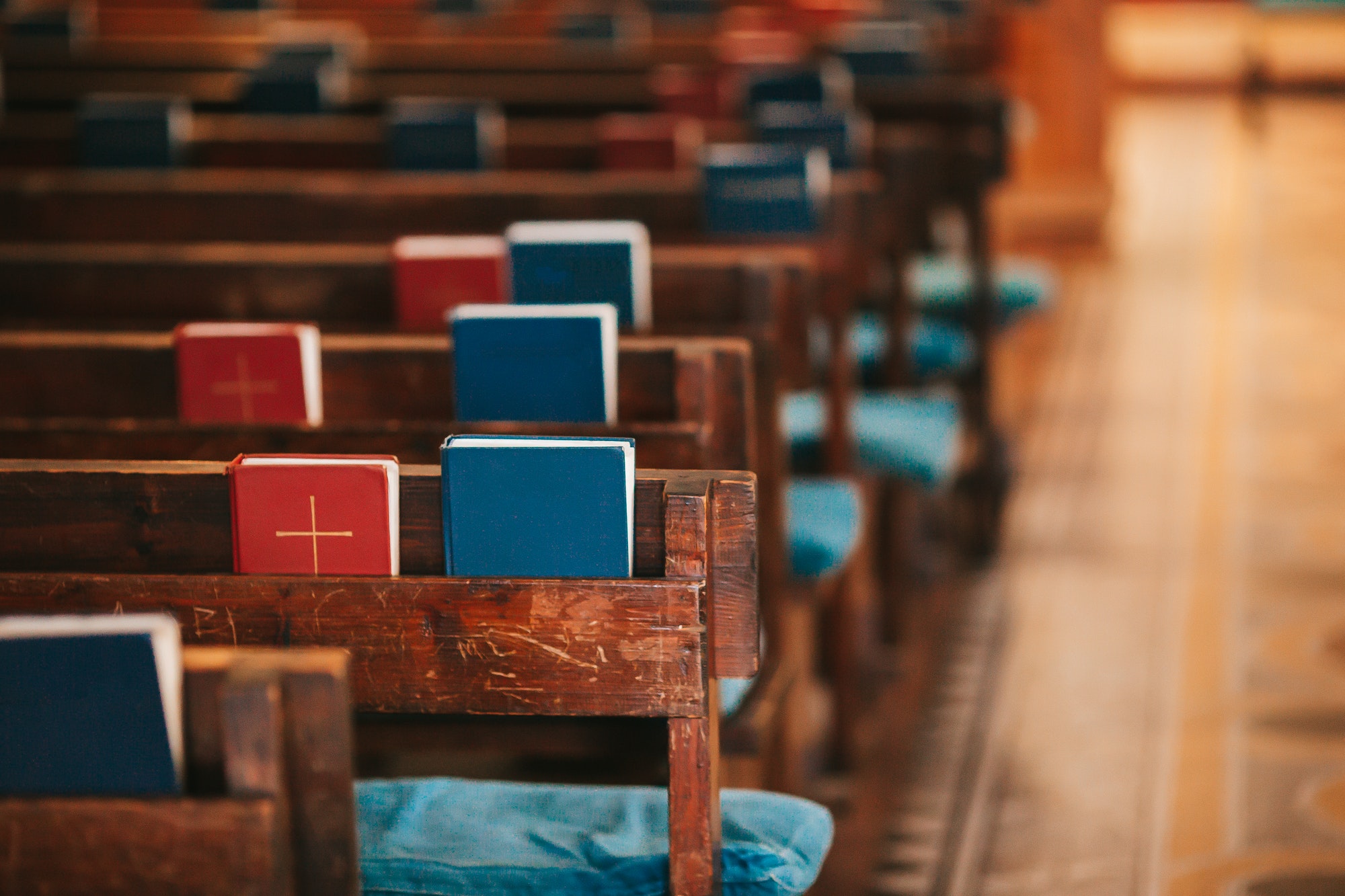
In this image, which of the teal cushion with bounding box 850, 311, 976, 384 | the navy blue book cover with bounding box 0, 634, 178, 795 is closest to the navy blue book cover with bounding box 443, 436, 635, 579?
the navy blue book cover with bounding box 0, 634, 178, 795

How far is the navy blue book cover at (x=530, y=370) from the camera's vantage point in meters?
2.01

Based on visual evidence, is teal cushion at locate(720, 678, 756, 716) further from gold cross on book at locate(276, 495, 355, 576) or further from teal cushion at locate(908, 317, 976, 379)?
teal cushion at locate(908, 317, 976, 379)

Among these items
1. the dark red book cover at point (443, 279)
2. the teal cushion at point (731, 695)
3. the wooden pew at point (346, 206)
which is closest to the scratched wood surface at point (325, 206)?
the wooden pew at point (346, 206)

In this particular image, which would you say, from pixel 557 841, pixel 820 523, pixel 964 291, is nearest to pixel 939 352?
pixel 964 291

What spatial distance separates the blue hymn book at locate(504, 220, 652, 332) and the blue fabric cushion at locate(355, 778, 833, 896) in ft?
2.84

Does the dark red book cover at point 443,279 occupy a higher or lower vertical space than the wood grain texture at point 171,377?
higher

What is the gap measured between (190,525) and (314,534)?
127mm

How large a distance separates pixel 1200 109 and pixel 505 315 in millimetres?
10730

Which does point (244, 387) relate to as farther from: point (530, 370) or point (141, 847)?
point (141, 847)

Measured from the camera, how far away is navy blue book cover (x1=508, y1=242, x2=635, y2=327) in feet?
8.05

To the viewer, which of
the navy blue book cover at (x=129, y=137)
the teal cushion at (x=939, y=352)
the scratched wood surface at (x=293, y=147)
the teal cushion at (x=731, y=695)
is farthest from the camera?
the scratched wood surface at (x=293, y=147)

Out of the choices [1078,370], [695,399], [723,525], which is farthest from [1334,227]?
[723,525]

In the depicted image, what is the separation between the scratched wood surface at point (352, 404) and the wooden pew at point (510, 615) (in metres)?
0.34

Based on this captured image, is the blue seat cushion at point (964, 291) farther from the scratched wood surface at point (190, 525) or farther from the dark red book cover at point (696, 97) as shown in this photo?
the scratched wood surface at point (190, 525)
